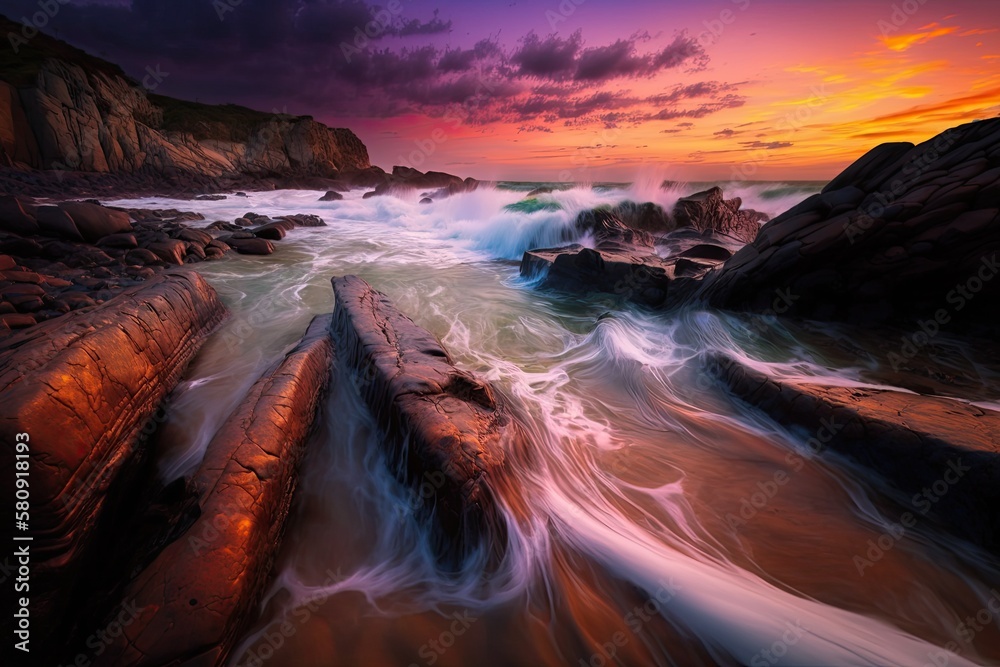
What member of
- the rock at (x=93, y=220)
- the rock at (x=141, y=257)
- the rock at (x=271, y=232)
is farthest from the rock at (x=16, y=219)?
the rock at (x=271, y=232)

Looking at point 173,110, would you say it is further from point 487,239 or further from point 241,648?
point 241,648

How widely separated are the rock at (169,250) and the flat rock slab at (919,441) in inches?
455

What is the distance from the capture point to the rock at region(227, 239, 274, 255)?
34.2 ft

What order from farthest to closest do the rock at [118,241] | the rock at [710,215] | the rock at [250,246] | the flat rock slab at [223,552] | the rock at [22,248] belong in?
the rock at [710,215] < the rock at [250,246] < the rock at [118,241] < the rock at [22,248] < the flat rock slab at [223,552]

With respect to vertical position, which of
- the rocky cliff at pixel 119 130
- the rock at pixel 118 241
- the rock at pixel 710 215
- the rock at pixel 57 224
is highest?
the rocky cliff at pixel 119 130

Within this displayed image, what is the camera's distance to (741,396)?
12.4 ft

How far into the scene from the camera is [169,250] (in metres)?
8.52

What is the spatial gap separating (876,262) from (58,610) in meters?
7.68

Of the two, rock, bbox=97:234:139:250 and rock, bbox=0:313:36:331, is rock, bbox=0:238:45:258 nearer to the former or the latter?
rock, bbox=97:234:139:250

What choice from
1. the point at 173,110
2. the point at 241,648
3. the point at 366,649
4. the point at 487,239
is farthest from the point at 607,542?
the point at 173,110

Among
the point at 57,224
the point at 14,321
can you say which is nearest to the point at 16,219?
the point at 57,224

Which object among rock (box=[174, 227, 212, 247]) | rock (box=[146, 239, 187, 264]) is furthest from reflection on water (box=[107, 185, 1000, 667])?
rock (box=[174, 227, 212, 247])

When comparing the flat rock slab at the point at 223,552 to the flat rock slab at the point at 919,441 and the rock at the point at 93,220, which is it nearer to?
the flat rock slab at the point at 919,441

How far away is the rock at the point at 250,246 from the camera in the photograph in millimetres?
10438
